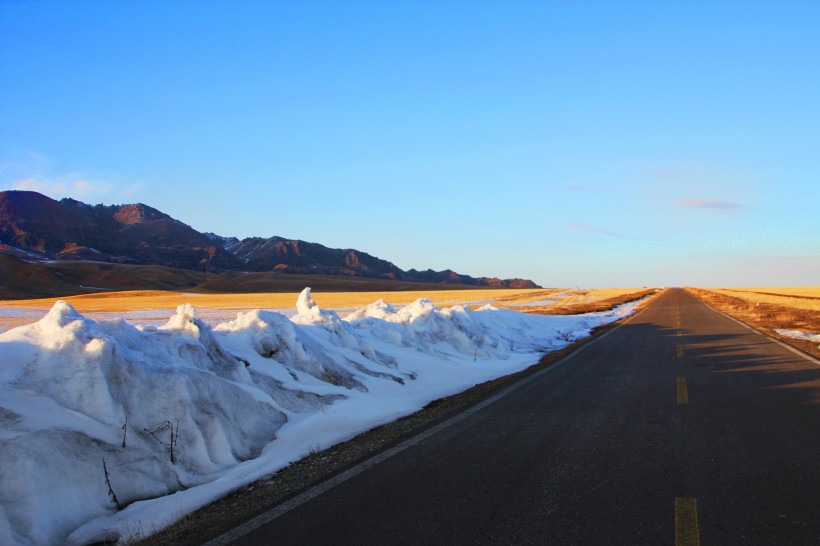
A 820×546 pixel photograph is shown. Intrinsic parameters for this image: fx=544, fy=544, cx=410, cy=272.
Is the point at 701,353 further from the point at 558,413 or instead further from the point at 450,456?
the point at 450,456

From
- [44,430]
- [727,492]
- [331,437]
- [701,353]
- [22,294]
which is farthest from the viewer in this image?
[22,294]

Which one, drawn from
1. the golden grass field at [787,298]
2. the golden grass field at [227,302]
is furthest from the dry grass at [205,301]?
the golden grass field at [787,298]

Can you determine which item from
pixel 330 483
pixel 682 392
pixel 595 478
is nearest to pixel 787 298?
pixel 682 392

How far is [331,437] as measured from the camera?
7.80m

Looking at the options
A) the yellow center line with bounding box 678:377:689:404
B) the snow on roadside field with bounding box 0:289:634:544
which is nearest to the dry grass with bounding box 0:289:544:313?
the snow on roadside field with bounding box 0:289:634:544

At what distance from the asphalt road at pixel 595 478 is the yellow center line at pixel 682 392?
0.24 feet

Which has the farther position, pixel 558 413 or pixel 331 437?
pixel 558 413

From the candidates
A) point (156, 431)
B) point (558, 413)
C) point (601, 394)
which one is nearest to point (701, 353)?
point (601, 394)

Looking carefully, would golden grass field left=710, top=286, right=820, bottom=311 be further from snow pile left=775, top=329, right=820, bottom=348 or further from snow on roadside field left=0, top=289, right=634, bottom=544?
snow on roadside field left=0, top=289, right=634, bottom=544

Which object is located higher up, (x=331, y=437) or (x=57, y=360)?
(x=57, y=360)

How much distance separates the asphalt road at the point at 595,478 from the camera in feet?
14.4

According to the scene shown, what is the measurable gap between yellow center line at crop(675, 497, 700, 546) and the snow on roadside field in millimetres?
4344

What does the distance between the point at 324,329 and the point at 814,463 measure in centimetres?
999

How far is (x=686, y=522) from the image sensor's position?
4.40 metres
